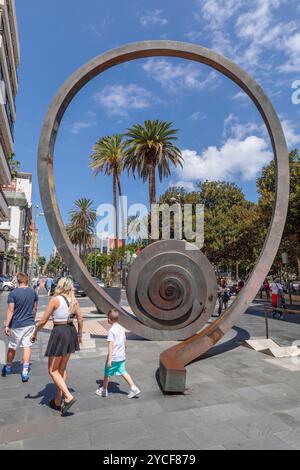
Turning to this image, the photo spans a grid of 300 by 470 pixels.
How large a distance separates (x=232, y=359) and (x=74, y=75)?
7.03 metres

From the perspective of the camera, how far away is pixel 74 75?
8.23 metres

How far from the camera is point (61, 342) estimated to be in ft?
14.8

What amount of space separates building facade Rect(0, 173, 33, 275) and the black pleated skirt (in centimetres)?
3788

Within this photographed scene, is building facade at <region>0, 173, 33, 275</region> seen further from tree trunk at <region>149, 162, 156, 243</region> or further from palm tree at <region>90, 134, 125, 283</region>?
tree trunk at <region>149, 162, 156, 243</region>

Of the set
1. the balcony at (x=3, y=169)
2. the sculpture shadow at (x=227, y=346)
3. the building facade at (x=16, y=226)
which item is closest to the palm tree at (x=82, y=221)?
the building facade at (x=16, y=226)

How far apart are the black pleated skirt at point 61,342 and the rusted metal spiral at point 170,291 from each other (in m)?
4.63

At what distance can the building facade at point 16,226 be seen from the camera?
48625 mm

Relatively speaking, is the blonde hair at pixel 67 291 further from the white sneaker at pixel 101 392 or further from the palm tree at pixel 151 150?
the palm tree at pixel 151 150

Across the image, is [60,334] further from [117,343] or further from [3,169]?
[3,169]

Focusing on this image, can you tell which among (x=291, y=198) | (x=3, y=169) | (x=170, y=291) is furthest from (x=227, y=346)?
(x=3, y=169)

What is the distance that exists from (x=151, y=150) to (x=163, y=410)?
79.7 ft
